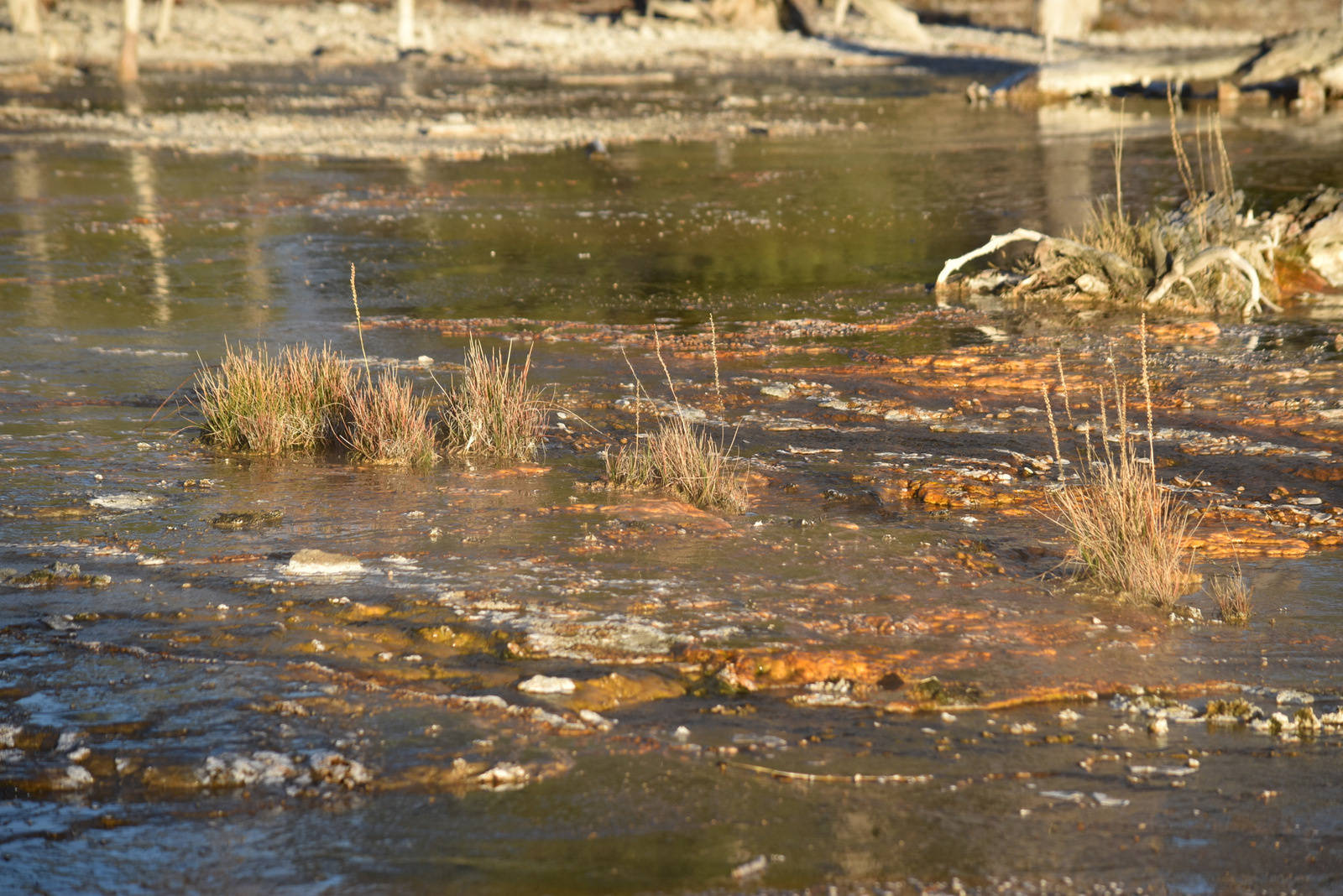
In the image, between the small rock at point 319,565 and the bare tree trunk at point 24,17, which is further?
the bare tree trunk at point 24,17

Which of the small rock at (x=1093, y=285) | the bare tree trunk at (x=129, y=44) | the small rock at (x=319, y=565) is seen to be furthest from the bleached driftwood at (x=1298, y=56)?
the small rock at (x=319, y=565)

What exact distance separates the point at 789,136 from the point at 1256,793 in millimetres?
20357

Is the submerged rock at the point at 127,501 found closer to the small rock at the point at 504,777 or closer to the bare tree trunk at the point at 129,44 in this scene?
the small rock at the point at 504,777

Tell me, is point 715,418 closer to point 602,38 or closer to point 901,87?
point 901,87

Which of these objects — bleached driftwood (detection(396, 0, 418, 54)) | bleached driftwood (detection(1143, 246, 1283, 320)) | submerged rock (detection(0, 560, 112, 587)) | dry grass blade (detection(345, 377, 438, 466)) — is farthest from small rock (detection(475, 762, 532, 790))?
bleached driftwood (detection(396, 0, 418, 54))

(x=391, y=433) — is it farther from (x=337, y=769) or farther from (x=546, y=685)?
(x=337, y=769)

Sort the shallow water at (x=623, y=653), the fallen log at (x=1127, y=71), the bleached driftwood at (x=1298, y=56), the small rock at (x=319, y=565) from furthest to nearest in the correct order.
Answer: the fallen log at (x=1127, y=71) → the bleached driftwood at (x=1298, y=56) → the small rock at (x=319, y=565) → the shallow water at (x=623, y=653)

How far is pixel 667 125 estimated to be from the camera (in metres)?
24.7

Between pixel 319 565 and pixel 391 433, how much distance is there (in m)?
1.71

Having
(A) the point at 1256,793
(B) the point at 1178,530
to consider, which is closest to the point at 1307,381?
(B) the point at 1178,530

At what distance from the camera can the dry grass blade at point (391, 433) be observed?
22.9 feet

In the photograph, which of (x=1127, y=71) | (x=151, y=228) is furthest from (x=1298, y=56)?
(x=151, y=228)

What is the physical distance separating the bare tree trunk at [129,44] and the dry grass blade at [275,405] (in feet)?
85.8

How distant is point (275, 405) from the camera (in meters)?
7.20
